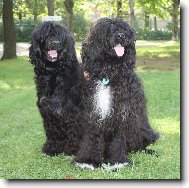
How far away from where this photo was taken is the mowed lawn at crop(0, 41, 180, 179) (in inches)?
209

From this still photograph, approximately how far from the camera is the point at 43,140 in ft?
23.1

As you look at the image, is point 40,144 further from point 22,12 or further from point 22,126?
point 22,12

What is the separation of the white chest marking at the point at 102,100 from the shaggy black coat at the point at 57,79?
0.39 metres

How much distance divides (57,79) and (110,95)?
2.62ft

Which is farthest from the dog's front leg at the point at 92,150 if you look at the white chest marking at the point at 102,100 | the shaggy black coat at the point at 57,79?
the shaggy black coat at the point at 57,79

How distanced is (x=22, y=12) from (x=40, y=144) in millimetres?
32934

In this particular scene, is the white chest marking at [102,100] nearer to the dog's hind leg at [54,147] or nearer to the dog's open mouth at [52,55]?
the dog's open mouth at [52,55]

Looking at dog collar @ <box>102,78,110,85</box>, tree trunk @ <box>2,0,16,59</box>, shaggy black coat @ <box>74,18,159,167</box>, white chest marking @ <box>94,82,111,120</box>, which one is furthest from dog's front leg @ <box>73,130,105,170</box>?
tree trunk @ <box>2,0,16,59</box>

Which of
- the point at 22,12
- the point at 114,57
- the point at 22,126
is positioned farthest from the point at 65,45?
the point at 22,12

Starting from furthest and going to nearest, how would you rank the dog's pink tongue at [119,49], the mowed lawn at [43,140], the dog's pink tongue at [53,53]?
the dog's pink tongue at [53,53], the mowed lawn at [43,140], the dog's pink tongue at [119,49]

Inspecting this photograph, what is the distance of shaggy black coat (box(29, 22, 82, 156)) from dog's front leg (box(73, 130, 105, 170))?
393mm

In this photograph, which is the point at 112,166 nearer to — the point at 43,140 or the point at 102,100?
the point at 102,100

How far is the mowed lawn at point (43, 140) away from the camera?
5.31 m

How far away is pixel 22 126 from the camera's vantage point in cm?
832
